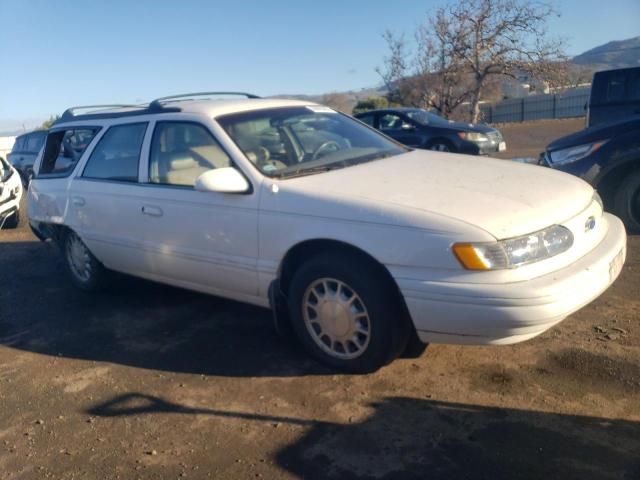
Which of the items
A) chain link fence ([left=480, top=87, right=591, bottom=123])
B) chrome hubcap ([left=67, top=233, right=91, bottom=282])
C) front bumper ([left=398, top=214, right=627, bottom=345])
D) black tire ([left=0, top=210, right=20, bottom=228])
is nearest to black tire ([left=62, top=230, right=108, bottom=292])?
chrome hubcap ([left=67, top=233, right=91, bottom=282])

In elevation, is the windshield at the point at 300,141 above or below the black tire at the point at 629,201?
above

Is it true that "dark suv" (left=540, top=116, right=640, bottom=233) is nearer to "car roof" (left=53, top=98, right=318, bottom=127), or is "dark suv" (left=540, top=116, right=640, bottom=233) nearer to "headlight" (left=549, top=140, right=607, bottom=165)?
"headlight" (left=549, top=140, right=607, bottom=165)

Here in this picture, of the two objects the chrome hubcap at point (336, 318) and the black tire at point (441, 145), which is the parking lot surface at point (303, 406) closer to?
the chrome hubcap at point (336, 318)

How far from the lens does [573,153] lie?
6.43m

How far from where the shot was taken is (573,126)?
24.4 m

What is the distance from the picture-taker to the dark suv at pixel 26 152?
18250 millimetres

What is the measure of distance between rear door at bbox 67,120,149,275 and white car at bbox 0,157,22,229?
438 centimetres

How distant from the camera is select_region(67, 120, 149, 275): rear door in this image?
4867 millimetres

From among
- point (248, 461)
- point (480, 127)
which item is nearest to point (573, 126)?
point (480, 127)

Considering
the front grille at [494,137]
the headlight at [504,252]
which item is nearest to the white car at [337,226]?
the headlight at [504,252]

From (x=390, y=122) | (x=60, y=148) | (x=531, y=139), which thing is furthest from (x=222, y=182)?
(x=531, y=139)

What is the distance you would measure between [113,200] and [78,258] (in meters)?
1.11

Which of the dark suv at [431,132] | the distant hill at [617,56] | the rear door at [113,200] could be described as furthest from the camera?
the distant hill at [617,56]

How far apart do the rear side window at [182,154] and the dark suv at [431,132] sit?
392 inches
